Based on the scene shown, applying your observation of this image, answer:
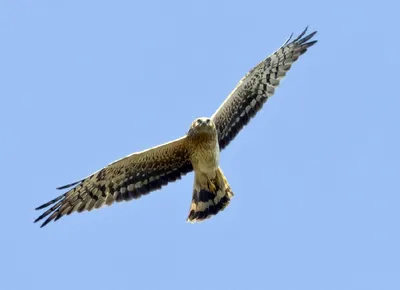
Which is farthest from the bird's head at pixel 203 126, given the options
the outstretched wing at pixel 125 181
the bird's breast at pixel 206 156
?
the outstretched wing at pixel 125 181

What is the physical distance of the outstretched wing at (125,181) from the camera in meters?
13.9

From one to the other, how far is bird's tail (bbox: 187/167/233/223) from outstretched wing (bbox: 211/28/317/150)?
50 cm

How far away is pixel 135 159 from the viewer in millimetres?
13797

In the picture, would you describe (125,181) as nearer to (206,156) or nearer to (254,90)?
(206,156)

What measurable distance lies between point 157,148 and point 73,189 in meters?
1.37

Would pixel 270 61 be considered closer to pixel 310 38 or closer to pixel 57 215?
pixel 310 38

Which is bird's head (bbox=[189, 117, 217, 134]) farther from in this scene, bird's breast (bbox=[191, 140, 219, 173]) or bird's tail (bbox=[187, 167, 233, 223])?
bird's tail (bbox=[187, 167, 233, 223])

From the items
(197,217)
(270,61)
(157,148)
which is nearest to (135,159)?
(157,148)

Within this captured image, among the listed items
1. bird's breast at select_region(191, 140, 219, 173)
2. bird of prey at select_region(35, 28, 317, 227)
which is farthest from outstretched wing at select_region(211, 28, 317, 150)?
bird's breast at select_region(191, 140, 219, 173)

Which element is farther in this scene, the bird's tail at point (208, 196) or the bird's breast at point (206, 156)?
the bird's tail at point (208, 196)

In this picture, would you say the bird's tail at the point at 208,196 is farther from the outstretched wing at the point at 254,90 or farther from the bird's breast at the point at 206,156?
the outstretched wing at the point at 254,90

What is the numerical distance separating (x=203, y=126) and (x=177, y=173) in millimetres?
1107

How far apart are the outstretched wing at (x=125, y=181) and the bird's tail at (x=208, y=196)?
284 millimetres

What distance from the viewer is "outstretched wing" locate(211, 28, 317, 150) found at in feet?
46.2
